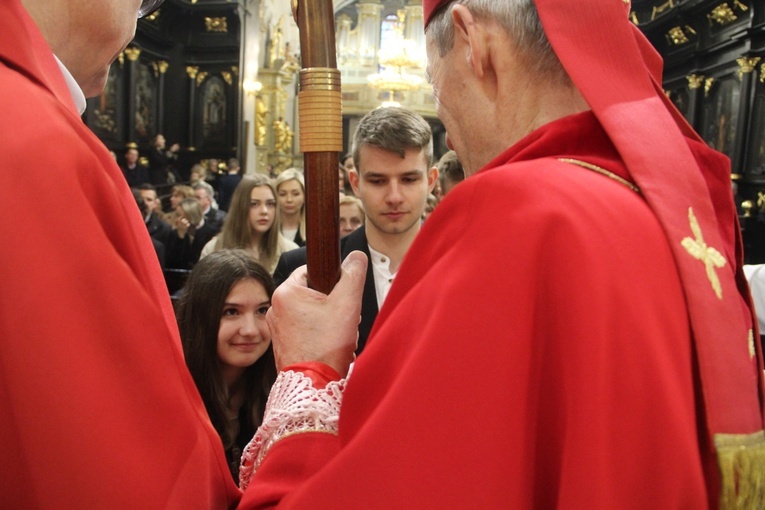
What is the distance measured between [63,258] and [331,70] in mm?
655

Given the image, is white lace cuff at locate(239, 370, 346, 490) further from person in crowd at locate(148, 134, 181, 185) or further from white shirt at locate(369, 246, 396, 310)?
person in crowd at locate(148, 134, 181, 185)

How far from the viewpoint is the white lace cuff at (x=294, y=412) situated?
1.26 metres

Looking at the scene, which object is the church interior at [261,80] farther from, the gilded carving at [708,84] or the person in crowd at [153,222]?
the person in crowd at [153,222]

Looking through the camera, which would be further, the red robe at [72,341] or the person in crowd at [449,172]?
the person in crowd at [449,172]

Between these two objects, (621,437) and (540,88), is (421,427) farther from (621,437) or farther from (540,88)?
(540,88)

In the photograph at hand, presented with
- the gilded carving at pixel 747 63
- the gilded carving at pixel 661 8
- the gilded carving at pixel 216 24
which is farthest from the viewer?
the gilded carving at pixel 216 24

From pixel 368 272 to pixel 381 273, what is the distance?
86mm

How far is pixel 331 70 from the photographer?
4.50ft

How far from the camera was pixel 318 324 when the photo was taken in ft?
4.62

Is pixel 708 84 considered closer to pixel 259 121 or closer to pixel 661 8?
pixel 661 8

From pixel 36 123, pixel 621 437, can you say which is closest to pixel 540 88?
pixel 621 437

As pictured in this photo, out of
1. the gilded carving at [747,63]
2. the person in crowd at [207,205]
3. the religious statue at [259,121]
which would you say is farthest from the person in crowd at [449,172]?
the religious statue at [259,121]

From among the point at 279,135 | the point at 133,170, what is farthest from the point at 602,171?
the point at 279,135

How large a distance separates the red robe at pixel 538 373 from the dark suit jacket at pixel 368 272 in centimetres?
167
